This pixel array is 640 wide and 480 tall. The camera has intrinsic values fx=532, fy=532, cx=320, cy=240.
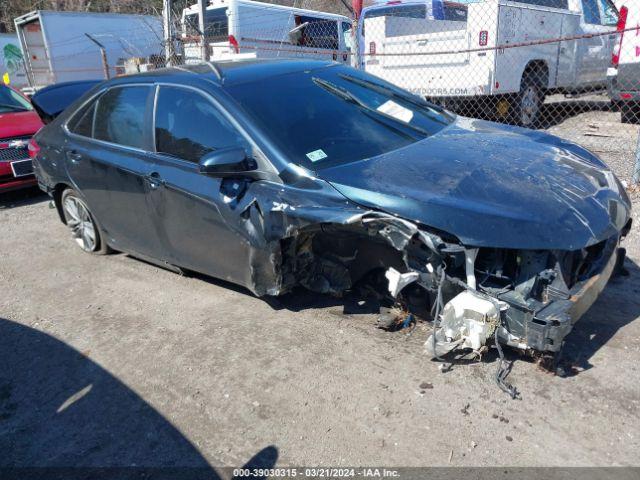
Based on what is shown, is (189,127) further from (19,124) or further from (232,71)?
(19,124)

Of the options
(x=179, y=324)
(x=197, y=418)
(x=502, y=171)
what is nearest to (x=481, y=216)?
(x=502, y=171)

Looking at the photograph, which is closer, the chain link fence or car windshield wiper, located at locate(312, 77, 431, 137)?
car windshield wiper, located at locate(312, 77, 431, 137)

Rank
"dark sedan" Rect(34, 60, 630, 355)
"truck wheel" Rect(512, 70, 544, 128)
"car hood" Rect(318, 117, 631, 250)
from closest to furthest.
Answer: "car hood" Rect(318, 117, 631, 250) → "dark sedan" Rect(34, 60, 630, 355) → "truck wheel" Rect(512, 70, 544, 128)

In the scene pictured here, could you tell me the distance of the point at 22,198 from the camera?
8.03 meters

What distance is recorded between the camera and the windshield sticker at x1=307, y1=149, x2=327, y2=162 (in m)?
3.39

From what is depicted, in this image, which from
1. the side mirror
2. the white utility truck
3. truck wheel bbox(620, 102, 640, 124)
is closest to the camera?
the side mirror

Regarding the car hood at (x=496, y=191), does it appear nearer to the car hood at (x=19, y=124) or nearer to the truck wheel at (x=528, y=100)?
the truck wheel at (x=528, y=100)

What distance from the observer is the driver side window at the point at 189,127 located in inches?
143

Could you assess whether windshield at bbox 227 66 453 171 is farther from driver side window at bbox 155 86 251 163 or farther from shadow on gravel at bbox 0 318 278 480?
shadow on gravel at bbox 0 318 278 480

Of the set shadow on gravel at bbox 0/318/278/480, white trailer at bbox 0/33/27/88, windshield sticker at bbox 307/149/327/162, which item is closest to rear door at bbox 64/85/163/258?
shadow on gravel at bbox 0/318/278/480

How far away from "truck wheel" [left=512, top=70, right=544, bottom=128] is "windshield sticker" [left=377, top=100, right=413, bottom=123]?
5386 millimetres

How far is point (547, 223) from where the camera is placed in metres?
2.75

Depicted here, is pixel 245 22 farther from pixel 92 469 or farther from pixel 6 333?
pixel 92 469

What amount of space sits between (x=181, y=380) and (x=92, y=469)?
29.4 inches
